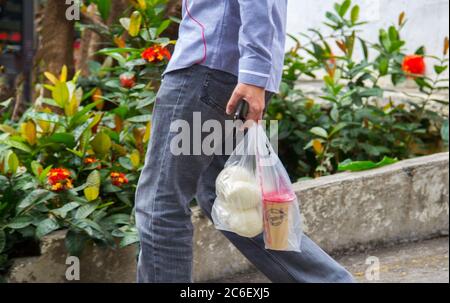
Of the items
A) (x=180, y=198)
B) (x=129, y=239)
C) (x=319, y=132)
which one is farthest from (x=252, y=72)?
(x=319, y=132)

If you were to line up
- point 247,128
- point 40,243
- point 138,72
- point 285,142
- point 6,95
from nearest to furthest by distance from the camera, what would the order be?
point 247,128, point 40,243, point 138,72, point 6,95, point 285,142

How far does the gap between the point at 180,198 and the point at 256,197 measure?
0.24 metres

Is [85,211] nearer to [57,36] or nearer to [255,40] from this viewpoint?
[255,40]

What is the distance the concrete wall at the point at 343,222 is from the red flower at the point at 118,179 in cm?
29

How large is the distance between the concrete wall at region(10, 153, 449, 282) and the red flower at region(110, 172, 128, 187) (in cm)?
29

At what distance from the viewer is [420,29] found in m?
5.93

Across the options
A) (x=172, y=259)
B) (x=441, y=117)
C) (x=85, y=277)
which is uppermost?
(x=441, y=117)

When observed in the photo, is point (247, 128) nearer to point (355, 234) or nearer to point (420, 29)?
point (355, 234)

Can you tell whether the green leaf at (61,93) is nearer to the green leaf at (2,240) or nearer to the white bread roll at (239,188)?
the green leaf at (2,240)

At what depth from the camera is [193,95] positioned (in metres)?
2.65

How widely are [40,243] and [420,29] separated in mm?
3514

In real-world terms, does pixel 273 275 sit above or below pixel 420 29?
below

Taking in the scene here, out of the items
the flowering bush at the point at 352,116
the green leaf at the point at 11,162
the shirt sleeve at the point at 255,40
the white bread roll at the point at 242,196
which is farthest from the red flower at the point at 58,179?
the flowering bush at the point at 352,116

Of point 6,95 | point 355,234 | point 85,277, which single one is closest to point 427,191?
point 355,234
